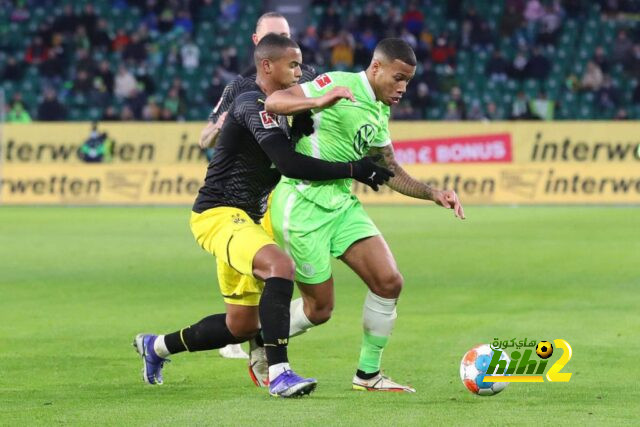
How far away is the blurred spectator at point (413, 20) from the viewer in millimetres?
34438

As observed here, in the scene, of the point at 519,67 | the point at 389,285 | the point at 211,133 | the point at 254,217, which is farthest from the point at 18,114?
the point at 389,285

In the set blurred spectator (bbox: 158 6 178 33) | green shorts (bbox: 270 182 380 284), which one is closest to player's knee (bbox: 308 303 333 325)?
green shorts (bbox: 270 182 380 284)

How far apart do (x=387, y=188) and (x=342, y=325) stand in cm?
1582

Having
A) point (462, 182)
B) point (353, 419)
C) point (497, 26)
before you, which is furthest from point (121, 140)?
point (353, 419)

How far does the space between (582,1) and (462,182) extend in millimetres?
10497

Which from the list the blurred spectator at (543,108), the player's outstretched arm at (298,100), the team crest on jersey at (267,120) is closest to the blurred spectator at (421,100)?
the blurred spectator at (543,108)

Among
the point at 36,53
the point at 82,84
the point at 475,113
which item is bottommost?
the point at 475,113

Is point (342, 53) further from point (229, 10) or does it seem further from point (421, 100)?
point (229, 10)

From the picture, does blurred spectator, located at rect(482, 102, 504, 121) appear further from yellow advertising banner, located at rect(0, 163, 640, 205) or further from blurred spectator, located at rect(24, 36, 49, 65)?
blurred spectator, located at rect(24, 36, 49, 65)

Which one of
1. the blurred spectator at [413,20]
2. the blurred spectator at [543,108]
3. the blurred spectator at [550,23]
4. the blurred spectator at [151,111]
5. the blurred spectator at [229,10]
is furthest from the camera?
the blurred spectator at [229,10]

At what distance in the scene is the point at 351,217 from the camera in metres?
7.62

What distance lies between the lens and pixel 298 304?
7.89 m

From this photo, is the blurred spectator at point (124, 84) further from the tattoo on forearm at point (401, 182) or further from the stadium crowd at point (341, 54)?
the tattoo on forearm at point (401, 182)

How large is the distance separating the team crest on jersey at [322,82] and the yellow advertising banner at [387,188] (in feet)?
62.2
